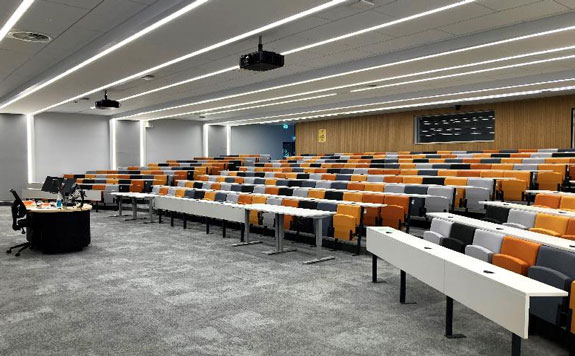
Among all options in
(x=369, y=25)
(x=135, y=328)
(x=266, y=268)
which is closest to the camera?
(x=135, y=328)

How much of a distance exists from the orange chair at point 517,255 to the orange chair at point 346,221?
2910mm

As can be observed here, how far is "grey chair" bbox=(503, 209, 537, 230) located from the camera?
5.36 meters

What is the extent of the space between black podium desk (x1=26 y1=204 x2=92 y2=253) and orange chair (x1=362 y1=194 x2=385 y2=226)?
4.71 metres

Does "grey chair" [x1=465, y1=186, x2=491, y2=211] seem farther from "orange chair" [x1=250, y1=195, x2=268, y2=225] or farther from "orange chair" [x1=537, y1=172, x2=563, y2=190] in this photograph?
"orange chair" [x1=250, y1=195, x2=268, y2=225]

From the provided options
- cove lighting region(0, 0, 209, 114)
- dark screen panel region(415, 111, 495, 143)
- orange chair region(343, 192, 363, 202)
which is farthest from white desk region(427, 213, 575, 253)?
dark screen panel region(415, 111, 495, 143)

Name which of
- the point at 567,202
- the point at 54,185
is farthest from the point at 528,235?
the point at 54,185

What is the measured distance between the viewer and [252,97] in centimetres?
1472

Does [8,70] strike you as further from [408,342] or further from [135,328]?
[408,342]

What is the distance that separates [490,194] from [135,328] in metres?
6.96

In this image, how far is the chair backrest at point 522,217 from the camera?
5397 millimetres

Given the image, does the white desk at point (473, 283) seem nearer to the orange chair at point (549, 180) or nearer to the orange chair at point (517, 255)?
the orange chair at point (517, 255)

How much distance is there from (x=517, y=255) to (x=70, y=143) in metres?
18.6

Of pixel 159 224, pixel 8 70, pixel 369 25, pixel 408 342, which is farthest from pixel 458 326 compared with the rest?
pixel 8 70

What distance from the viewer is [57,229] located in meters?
7.45
